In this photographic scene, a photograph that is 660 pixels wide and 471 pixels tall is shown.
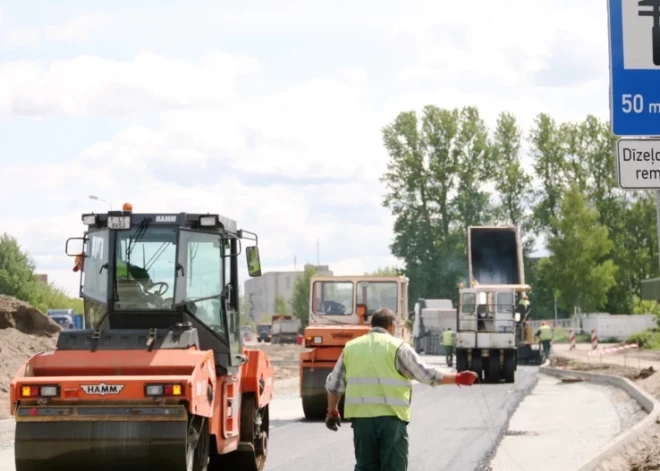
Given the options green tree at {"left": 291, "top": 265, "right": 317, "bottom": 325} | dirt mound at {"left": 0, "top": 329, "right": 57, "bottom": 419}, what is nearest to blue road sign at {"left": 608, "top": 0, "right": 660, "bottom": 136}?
dirt mound at {"left": 0, "top": 329, "right": 57, "bottom": 419}

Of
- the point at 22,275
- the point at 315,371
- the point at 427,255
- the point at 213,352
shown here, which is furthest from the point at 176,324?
the point at 22,275

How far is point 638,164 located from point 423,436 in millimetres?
10832

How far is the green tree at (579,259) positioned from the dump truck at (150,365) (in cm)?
6942

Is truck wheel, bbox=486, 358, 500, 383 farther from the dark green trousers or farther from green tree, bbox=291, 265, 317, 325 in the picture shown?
green tree, bbox=291, 265, 317, 325

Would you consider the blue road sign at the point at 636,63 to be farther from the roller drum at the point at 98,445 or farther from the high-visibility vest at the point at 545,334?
the high-visibility vest at the point at 545,334

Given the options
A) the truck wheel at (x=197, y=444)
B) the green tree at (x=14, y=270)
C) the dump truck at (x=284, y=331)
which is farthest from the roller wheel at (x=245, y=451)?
the dump truck at (x=284, y=331)

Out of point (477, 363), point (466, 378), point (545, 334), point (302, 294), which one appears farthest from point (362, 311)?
point (302, 294)

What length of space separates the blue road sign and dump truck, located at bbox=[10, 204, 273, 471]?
4.67 meters

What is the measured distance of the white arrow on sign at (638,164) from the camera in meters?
8.48

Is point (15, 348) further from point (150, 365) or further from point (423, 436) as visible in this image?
point (150, 365)

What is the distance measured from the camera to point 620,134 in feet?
28.4

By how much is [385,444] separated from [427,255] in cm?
7774

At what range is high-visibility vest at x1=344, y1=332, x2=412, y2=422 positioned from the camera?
924cm

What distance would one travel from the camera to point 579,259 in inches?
3221
